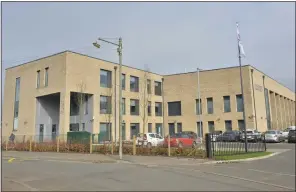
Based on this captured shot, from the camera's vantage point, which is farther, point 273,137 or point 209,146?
point 273,137

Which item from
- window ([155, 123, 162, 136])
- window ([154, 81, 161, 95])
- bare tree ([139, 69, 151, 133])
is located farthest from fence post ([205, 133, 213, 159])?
window ([154, 81, 161, 95])

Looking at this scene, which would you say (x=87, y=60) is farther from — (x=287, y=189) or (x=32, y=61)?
(x=287, y=189)

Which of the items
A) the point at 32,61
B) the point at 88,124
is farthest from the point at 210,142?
the point at 32,61

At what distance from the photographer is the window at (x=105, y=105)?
44906 mm

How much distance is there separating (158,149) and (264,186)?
40.1ft

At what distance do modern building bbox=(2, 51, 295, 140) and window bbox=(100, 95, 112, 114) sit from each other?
0.45 ft

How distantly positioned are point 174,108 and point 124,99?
1154 cm

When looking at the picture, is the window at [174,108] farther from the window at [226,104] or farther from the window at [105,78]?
the window at [105,78]

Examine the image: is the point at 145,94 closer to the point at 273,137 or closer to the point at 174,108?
the point at 174,108

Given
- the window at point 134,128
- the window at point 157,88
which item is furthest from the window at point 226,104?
the window at point 134,128

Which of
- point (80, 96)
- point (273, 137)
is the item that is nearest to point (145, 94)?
point (80, 96)

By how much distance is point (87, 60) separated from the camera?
142 ft

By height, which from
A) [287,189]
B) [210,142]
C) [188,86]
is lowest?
[287,189]

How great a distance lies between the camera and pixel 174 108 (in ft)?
187
